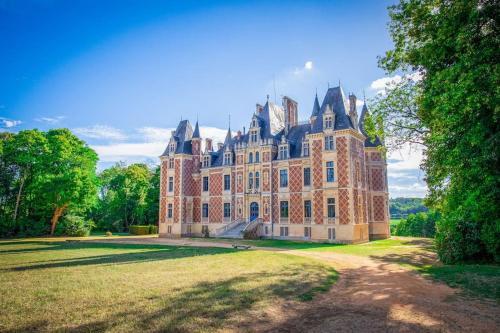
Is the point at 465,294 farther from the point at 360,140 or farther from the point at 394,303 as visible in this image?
the point at 360,140

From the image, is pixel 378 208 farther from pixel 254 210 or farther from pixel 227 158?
pixel 227 158

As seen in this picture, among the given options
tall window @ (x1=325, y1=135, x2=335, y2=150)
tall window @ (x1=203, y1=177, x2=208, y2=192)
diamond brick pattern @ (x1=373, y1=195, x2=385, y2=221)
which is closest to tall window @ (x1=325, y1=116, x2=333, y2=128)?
tall window @ (x1=325, y1=135, x2=335, y2=150)

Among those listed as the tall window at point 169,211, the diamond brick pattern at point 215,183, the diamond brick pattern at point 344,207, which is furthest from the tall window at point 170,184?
the diamond brick pattern at point 344,207

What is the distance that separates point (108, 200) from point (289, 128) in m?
36.3

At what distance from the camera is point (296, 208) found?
3341 centimetres

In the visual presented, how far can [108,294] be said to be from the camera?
8.87 metres

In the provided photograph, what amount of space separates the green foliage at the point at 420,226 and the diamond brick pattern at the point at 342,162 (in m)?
33.7

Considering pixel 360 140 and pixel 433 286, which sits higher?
pixel 360 140

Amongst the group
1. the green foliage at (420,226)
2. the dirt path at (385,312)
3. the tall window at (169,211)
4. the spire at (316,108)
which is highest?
the spire at (316,108)

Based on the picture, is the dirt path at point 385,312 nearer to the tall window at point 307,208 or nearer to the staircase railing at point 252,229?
the tall window at point 307,208

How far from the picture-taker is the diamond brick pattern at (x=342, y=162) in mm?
30000

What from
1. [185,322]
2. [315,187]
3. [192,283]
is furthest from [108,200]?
[185,322]

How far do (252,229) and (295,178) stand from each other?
7.47 meters

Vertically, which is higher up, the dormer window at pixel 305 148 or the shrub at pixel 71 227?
the dormer window at pixel 305 148
